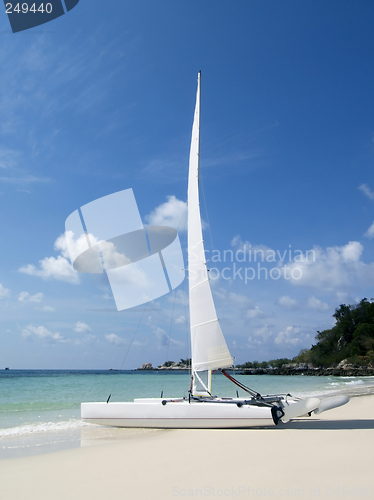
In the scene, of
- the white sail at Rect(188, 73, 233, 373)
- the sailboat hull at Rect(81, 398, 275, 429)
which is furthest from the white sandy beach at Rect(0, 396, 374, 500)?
the white sail at Rect(188, 73, 233, 373)

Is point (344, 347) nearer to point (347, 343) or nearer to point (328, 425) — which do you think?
point (347, 343)

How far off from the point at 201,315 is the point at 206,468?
16.8 ft

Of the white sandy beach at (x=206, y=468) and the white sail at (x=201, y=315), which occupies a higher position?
the white sail at (x=201, y=315)

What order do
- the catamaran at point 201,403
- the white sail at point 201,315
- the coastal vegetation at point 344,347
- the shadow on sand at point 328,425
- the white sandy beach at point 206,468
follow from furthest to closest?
the coastal vegetation at point 344,347 < the white sail at point 201,315 < the shadow on sand at point 328,425 < the catamaran at point 201,403 < the white sandy beach at point 206,468

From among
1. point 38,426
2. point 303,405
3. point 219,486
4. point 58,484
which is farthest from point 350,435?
point 38,426

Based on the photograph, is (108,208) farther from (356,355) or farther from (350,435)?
(356,355)

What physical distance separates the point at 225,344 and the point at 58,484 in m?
5.82

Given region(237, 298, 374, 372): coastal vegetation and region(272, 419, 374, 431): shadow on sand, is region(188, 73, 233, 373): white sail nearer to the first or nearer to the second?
region(272, 419, 374, 431): shadow on sand

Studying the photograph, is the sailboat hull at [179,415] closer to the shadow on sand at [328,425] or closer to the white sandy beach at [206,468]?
the white sandy beach at [206,468]

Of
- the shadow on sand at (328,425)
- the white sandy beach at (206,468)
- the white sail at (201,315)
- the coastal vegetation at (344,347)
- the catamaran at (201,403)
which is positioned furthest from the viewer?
the coastal vegetation at (344,347)

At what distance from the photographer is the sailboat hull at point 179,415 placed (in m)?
8.54

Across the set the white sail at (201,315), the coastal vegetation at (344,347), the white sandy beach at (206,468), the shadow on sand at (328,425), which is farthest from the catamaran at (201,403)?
the coastal vegetation at (344,347)

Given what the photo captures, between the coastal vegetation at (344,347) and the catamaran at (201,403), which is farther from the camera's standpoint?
the coastal vegetation at (344,347)

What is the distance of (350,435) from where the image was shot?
24.5ft
